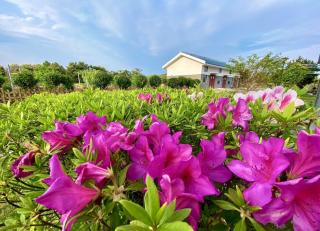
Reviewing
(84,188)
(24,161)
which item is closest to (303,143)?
(84,188)

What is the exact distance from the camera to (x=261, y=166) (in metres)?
0.58

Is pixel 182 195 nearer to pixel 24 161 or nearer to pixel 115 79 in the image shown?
pixel 24 161

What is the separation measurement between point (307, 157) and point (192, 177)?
281 mm

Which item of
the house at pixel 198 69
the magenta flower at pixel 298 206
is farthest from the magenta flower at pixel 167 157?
the house at pixel 198 69

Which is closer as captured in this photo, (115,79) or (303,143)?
(303,143)

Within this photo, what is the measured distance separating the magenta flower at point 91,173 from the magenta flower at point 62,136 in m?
0.30

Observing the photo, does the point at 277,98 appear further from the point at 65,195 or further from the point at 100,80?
the point at 100,80

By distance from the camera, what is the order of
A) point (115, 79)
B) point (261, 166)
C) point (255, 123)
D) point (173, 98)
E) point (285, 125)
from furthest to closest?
point (115, 79), point (173, 98), point (255, 123), point (285, 125), point (261, 166)

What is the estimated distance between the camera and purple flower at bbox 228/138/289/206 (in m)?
0.53

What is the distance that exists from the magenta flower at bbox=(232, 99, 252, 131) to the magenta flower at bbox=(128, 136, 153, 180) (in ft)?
2.17

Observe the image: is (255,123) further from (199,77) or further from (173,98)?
(199,77)

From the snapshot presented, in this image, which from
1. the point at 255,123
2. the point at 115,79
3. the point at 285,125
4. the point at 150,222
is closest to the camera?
the point at 150,222

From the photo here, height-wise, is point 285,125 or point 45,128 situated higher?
point 285,125

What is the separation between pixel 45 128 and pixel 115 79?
2422 centimetres
